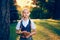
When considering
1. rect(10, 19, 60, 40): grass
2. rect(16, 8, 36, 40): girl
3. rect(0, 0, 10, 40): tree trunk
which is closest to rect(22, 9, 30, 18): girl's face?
rect(16, 8, 36, 40): girl

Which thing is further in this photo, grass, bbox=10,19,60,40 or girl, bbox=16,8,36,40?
grass, bbox=10,19,60,40

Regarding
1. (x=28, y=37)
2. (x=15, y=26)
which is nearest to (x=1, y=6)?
(x=15, y=26)

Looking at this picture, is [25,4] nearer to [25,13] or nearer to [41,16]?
[25,13]

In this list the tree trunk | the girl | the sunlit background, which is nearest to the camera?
the tree trunk

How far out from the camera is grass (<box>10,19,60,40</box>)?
12.1 feet

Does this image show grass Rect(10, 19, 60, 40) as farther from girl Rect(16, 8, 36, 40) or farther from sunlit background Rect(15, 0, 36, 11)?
sunlit background Rect(15, 0, 36, 11)

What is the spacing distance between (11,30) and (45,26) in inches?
24.9

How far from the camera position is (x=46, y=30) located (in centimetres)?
373

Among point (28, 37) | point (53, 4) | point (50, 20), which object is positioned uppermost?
point (53, 4)

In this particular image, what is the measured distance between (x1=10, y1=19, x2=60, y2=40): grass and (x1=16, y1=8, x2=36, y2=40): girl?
0.09 m

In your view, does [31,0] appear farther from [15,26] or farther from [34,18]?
[15,26]

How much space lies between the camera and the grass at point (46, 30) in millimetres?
3695

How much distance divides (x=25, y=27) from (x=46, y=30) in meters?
0.42

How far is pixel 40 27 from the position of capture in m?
3.71
